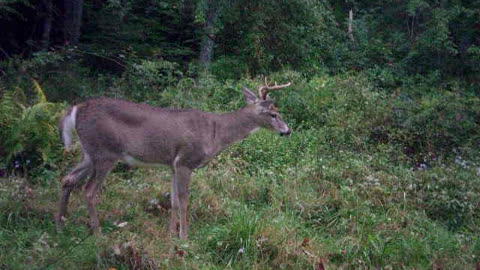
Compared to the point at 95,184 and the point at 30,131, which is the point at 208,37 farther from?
the point at 95,184

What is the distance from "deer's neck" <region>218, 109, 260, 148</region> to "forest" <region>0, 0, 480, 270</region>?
64cm

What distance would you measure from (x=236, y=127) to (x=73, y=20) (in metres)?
7.49

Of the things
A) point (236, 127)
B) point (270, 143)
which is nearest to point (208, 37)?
point (270, 143)

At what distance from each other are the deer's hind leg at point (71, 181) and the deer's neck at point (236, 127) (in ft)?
5.26

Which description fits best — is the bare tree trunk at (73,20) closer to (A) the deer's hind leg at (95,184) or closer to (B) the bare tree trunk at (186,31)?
(B) the bare tree trunk at (186,31)

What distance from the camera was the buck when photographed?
7.50 m

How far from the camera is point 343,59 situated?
16.6 meters

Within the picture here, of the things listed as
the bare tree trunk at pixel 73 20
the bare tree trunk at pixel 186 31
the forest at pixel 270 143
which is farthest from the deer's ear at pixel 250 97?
the bare tree trunk at pixel 73 20

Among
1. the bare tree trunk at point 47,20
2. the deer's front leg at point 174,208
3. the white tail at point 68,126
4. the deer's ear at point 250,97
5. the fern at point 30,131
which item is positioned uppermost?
the bare tree trunk at point 47,20

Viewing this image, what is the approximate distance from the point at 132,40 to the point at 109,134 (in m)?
8.13

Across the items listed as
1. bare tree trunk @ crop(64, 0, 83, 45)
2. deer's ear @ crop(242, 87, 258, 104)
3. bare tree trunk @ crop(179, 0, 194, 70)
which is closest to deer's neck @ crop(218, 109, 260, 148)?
deer's ear @ crop(242, 87, 258, 104)

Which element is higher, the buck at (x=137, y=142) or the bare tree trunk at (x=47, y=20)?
the bare tree trunk at (x=47, y=20)

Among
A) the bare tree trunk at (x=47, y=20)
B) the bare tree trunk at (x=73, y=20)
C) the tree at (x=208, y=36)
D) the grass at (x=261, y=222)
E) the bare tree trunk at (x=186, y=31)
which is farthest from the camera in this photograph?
the bare tree trunk at (x=186, y=31)

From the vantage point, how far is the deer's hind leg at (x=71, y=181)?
7.47 metres
